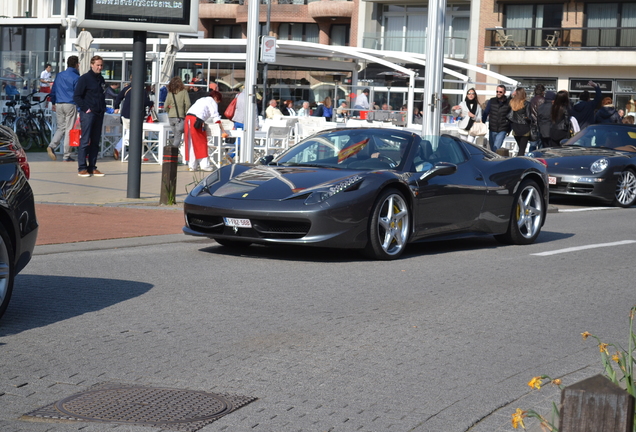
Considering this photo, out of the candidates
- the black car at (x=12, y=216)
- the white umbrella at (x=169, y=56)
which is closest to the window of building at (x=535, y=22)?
the white umbrella at (x=169, y=56)

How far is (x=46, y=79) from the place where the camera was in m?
29.5

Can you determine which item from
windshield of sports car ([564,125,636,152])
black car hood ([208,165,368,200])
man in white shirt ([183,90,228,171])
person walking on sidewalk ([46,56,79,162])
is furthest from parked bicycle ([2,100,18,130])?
black car hood ([208,165,368,200])

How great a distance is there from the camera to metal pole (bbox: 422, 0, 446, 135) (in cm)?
1781

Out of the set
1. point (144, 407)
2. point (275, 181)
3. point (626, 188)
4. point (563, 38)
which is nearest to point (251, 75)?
point (275, 181)

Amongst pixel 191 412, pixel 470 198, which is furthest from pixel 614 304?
pixel 191 412

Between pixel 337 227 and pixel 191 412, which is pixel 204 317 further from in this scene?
pixel 337 227

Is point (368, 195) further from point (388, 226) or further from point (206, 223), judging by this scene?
point (206, 223)

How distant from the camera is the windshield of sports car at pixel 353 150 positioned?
396 inches

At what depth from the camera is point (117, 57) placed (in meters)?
30.5

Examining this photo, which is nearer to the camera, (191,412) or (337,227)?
(191,412)

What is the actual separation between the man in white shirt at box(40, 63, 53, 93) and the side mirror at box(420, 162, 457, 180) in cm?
2035

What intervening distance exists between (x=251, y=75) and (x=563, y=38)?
39.5 metres

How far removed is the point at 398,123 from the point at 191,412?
23.9 meters

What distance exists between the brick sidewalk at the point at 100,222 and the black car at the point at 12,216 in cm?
355
